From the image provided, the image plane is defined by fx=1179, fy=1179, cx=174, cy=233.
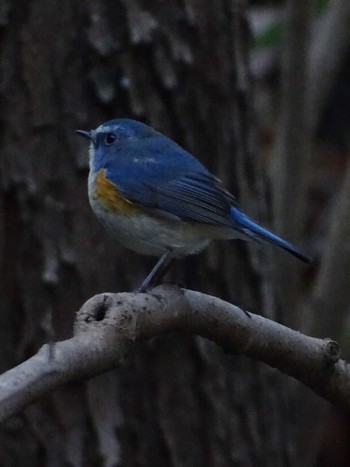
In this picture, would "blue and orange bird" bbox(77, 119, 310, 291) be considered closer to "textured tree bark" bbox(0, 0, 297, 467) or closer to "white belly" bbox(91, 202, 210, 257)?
"white belly" bbox(91, 202, 210, 257)

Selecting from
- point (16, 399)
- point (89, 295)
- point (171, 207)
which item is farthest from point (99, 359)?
point (89, 295)

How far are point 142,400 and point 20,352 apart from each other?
1.34ft

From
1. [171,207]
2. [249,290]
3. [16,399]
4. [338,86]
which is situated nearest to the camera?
[16,399]

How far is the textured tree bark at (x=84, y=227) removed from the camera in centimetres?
362

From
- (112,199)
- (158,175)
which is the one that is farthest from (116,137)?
(112,199)

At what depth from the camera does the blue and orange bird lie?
2872 millimetres

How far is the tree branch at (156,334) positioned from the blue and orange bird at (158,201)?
21 cm

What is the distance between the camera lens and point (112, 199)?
2.90 meters

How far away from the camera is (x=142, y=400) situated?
3689 mm

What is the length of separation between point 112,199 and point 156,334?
0.54 metres

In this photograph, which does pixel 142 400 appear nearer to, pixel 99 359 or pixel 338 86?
pixel 99 359

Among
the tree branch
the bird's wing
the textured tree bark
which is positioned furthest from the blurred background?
the tree branch

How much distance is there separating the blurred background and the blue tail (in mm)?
819

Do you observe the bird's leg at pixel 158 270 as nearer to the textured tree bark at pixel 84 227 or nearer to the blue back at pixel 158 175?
the blue back at pixel 158 175
